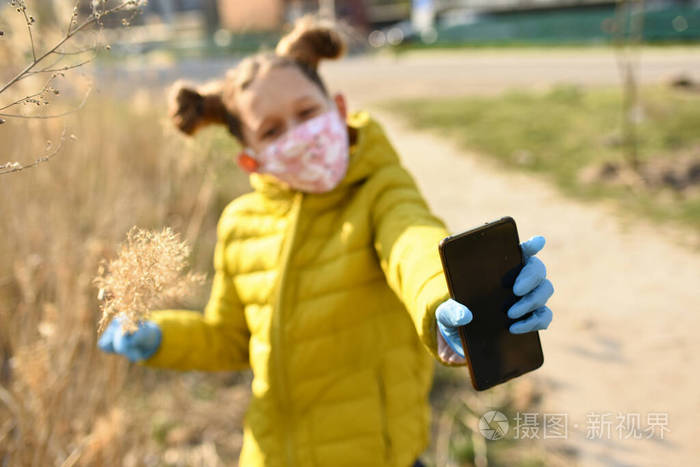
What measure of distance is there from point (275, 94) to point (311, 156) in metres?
0.18

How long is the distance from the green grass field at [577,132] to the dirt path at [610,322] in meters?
0.32

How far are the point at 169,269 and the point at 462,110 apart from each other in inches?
303

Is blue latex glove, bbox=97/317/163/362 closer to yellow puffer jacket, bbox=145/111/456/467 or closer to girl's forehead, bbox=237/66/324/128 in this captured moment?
yellow puffer jacket, bbox=145/111/456/467

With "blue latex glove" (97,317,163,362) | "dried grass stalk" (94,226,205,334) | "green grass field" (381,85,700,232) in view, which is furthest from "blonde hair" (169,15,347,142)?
"green grass field" (381,85,700,232)

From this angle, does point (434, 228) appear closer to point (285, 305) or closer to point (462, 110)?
point (285, 305)

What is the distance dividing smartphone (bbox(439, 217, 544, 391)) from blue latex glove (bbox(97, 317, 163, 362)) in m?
0.86

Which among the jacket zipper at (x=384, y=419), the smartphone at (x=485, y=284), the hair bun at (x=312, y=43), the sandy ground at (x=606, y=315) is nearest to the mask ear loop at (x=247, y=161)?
the hair bun at (x=312, y=43)

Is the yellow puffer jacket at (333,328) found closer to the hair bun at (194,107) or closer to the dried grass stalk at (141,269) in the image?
the hair bun at (194,107)

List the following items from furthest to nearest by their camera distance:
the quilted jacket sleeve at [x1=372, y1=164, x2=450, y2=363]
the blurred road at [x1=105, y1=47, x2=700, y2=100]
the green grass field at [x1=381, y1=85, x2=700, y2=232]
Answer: the blurred road at [x1=105, y1=47, x2=700, y2=100] → the green grass field at [x1=381, y1=85, x2=700, y2=232] → the quilted jacket sleeve at [x1=372, y1=164, x2=450, y2=363]

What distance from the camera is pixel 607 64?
11031 mm

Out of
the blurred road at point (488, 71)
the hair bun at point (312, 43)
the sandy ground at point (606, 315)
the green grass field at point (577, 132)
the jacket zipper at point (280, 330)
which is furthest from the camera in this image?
the blurred road at point (488, 71)

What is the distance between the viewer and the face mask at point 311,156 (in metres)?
1.51

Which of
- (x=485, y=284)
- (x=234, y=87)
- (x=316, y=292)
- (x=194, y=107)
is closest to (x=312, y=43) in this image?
(x=234, y=87)

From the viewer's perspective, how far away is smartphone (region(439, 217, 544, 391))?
1004 mm
